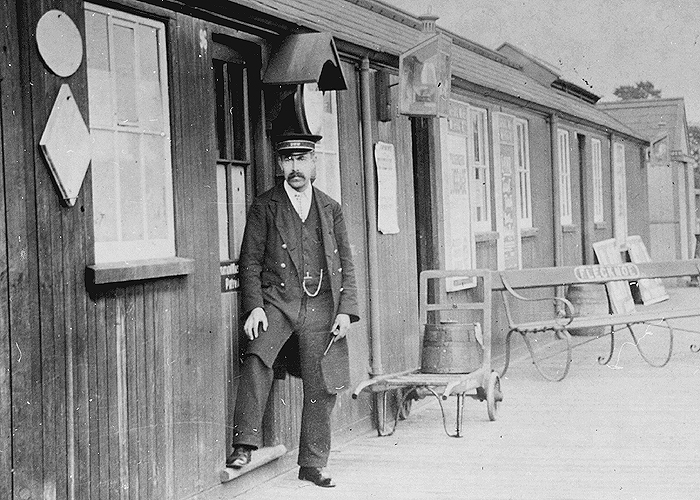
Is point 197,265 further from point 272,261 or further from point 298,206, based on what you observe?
point 298,206

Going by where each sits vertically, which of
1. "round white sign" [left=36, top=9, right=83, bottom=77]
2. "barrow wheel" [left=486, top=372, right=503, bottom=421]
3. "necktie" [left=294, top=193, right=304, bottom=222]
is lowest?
"barrow wheel" [left=486, top=372, right=503, bottom=421]

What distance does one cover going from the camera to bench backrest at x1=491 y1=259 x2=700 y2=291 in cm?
1147

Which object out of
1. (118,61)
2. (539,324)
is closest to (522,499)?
(118,61)

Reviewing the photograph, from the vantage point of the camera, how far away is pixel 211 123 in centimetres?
606

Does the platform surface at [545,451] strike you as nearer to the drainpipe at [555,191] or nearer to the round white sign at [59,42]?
the round white sign at [59,42]

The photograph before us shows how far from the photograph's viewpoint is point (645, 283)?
1923 cm

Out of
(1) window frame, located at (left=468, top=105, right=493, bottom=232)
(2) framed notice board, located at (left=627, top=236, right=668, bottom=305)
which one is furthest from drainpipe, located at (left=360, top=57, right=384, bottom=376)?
(2) framed notice board, located at (left=627, top=236, right=668, bottom=305)

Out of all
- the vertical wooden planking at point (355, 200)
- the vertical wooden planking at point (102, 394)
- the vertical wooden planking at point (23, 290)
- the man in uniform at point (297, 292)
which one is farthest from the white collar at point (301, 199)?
the vertical wooden planking at point (23, 290)

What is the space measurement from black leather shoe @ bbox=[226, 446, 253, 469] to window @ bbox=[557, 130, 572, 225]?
10400mm

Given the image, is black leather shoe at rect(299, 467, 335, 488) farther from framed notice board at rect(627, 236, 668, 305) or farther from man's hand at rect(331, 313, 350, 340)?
framed notice board at rect(627, 236, 668, 305)

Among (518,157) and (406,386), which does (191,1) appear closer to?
(406,386)

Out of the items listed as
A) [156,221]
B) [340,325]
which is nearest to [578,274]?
[340,325]

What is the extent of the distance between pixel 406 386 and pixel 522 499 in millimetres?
2148

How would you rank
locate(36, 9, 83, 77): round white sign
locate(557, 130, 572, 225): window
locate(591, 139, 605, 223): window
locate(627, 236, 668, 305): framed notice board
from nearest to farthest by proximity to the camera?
locate(36, 9, 83, 77): round white sign < locate(557, 130, 572, 225): window < locate(591, 139, 605, 223): window < locate(627, 236, 668, 305): framed notice board
